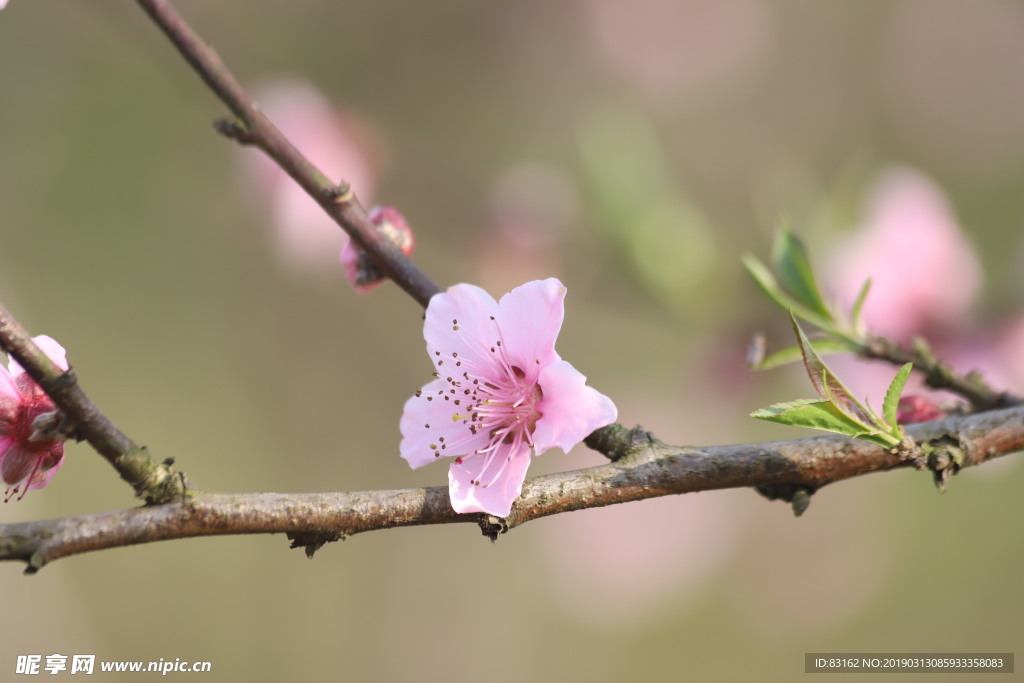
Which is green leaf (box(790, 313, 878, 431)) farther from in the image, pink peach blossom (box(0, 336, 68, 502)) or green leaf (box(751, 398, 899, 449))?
pink peach blossom (box(0, 336, 68, 502))

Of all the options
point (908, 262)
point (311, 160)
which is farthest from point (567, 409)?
point (311, 160)

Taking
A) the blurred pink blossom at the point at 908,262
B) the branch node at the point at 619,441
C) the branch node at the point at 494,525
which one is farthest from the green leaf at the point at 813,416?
the blurred pink blossom at the point at 908,262

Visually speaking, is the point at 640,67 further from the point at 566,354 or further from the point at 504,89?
the point at 566,354

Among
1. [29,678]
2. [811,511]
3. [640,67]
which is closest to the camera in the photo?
[29,678]

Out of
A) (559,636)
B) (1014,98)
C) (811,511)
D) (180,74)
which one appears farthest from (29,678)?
(1014,98)

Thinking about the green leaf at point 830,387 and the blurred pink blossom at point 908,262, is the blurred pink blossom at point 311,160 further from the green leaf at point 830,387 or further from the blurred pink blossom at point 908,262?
the green leaf at point 830,387

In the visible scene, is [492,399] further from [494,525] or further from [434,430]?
[494,525]

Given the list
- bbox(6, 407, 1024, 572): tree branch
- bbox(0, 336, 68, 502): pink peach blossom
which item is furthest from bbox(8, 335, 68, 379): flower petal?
bbox(6, 407, 1024, 572): tree branch

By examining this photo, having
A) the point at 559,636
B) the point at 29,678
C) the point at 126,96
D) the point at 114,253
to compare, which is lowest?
the point at 29,678
